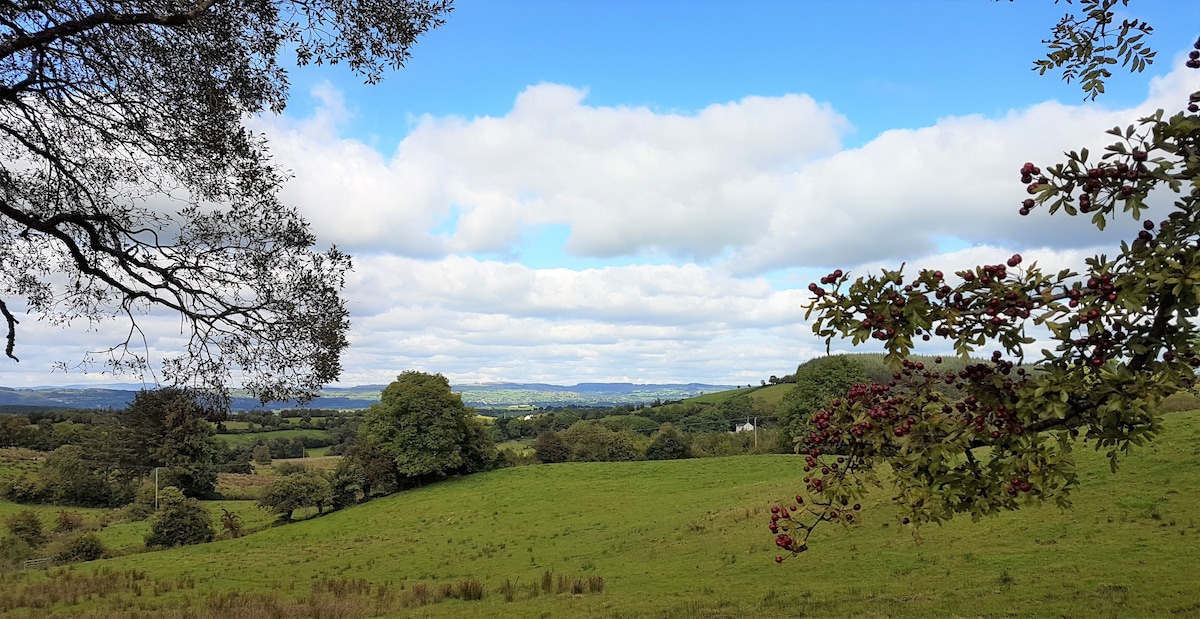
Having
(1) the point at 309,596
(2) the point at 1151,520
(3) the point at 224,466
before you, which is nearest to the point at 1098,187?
(2) the point at 1151,520

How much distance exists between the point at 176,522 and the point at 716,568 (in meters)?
40.5

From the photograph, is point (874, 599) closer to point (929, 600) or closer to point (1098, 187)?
point (929, 600)

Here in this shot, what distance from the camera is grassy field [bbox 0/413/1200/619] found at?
1475cm

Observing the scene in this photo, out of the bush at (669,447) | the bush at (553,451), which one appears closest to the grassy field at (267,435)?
the bush at (553,451)

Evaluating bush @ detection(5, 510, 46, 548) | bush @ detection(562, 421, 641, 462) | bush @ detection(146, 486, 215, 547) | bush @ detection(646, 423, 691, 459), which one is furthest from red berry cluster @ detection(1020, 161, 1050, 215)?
bush @ detection(562, 421, 641, 462)

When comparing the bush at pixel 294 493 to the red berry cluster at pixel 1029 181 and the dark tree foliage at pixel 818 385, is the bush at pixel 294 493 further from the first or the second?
the red berry cluster at pixel 1029 181

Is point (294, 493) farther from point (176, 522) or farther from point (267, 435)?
point (267, 435)

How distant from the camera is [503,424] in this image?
14925 centimetres

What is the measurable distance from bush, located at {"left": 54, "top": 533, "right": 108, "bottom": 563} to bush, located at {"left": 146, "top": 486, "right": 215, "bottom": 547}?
15.5 feet

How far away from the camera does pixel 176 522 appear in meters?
45.1

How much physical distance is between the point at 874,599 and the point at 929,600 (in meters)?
1.22

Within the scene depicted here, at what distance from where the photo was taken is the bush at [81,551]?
38.7 metres

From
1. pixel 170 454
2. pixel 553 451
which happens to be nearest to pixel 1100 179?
pixel 170 454

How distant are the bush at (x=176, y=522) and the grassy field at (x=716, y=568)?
7015 millimetres
